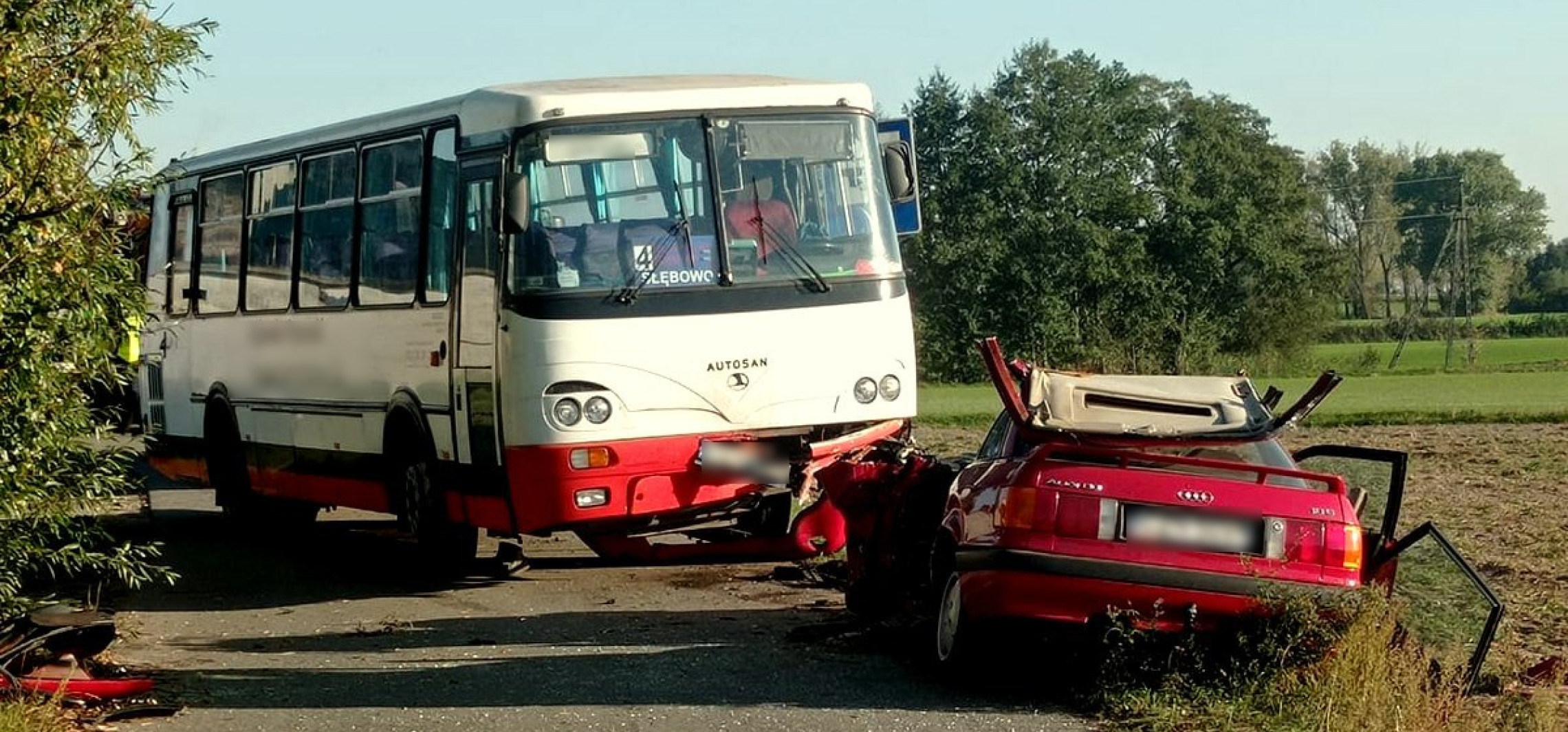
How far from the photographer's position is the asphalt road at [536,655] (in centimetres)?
945

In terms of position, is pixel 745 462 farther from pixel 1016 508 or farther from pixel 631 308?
pixel 1016 508

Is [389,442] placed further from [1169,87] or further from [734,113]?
[1169,87]

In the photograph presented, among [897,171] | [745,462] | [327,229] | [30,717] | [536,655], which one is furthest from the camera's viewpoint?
[327,229]

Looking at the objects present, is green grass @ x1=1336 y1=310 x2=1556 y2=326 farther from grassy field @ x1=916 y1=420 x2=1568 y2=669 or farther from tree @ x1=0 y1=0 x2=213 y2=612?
tree @ x1=0 y1=0 x2=213 y2=612

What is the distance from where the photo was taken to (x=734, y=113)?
1418 centimetres

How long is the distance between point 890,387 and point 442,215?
330 centimetres

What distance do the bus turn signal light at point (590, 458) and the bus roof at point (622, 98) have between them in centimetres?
210

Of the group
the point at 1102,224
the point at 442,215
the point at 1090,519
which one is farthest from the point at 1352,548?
the point at 1102,224

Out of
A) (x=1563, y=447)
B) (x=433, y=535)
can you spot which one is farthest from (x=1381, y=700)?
(x=1563, y=447)

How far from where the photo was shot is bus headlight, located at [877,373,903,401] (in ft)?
47.9

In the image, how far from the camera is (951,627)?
32.9 ft

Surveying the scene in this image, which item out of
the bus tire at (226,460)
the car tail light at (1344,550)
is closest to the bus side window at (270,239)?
the bus tire at (226,460)

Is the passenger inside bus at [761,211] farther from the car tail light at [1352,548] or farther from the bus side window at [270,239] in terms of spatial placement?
the car tail light at [1352,548]

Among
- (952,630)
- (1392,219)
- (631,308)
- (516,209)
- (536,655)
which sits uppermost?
(1392,219)
